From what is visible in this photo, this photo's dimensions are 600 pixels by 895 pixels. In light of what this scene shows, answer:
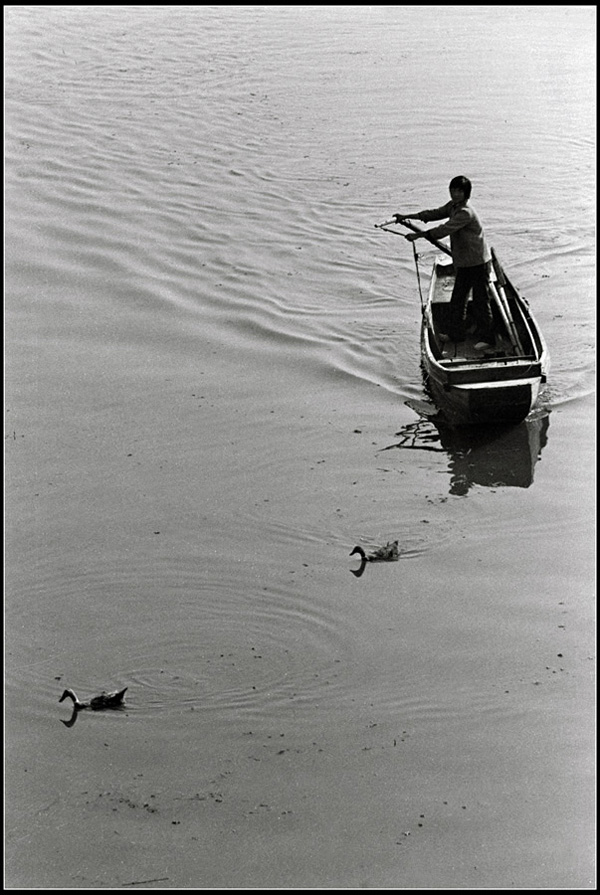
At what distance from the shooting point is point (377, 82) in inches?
849

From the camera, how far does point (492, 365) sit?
1062 cm

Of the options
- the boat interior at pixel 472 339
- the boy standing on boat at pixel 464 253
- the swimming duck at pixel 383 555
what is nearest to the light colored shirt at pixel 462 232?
the boy standing on boat at pixel 464 253

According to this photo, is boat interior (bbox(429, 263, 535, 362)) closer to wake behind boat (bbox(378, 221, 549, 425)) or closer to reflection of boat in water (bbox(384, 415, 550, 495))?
wake behind boat (bbox(378, 221, 549, 425))

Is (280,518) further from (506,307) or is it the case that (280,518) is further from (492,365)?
(506,307)

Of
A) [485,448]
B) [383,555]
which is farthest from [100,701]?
[485,448]

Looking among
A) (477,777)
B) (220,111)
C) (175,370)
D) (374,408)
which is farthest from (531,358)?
(220,111)

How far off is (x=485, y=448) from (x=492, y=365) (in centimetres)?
80

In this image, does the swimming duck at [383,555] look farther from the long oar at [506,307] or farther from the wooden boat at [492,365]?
the long oar at [506,307]

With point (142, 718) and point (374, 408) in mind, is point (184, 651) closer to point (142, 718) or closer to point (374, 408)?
point (142, 718)

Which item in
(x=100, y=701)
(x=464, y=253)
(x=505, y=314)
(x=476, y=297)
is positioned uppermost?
(x=464, y=253)

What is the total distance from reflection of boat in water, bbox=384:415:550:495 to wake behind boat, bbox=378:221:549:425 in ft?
0.59

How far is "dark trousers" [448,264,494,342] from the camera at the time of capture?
11.4 meters

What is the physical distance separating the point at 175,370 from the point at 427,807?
635cm

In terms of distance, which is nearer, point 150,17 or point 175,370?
point 175,370
